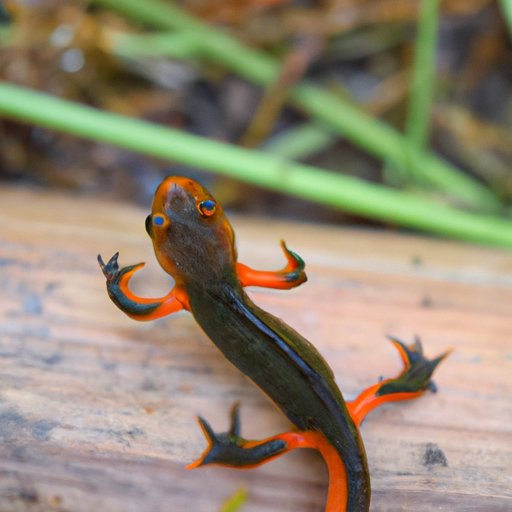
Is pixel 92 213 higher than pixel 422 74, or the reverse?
pixel 422 74

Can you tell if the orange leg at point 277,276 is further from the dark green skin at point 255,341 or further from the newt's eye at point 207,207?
the newt's eye at point 207,207

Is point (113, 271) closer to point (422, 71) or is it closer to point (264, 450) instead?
point (264, 450)

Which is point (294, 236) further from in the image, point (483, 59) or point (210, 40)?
point (483, 59)

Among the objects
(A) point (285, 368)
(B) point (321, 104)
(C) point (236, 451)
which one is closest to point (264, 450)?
(C) point (236, 451)

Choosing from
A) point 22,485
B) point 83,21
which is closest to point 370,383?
point 22,485

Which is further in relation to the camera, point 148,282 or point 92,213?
point 92,213

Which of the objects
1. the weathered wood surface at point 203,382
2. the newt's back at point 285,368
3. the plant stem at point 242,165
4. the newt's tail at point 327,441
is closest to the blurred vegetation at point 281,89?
the plant stem at point 242,165
